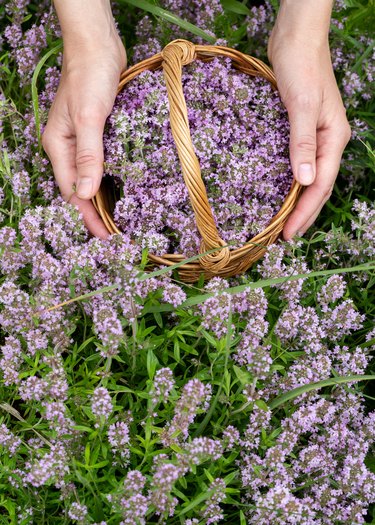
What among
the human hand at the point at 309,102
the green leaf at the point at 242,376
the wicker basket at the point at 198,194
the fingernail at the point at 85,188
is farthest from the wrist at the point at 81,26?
the green leaf at the point at 242,376

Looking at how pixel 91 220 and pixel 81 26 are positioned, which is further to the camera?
pixel 81 26

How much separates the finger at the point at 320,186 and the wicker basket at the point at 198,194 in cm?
3

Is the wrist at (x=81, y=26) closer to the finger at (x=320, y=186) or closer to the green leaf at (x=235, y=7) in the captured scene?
the green leaf at (x=235, y=7)

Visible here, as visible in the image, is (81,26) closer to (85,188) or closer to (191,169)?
(85,188)

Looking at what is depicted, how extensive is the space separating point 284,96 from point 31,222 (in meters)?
1.01

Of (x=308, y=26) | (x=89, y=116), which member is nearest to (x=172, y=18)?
(x=308, y=26)

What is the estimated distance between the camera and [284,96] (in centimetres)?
241

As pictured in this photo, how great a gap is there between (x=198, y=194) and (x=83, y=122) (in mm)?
529

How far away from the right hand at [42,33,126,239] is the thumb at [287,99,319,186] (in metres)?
0.64

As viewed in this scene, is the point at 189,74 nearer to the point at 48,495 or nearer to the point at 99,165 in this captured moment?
the point at 99,165

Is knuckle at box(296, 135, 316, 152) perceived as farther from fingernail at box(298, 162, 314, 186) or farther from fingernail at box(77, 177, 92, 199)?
fingernail at box(77, 177, 92, 199)

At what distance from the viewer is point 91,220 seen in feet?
7.60

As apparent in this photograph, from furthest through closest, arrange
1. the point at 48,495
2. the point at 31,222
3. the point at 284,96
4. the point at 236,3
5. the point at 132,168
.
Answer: the point at 236,3 < the point at 284,96 < the point at 132,168 < the point at 31,222 < the point at 48,495

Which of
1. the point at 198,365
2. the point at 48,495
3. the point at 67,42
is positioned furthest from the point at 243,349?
the point at 67,42
